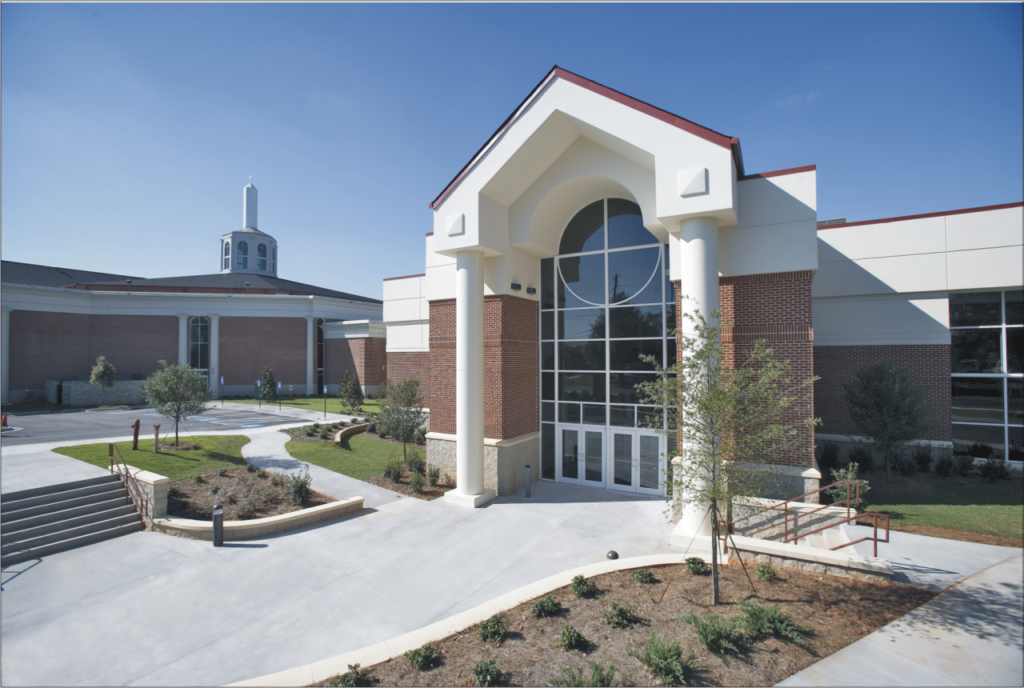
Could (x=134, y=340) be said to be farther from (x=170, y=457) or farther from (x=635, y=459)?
(x=635, y=459)

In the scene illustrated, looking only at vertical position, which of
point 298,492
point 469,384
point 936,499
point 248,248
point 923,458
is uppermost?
point 248,248

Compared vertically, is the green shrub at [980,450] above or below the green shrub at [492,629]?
above

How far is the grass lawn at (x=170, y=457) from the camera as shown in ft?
46.1

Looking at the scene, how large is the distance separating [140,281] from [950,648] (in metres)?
52.6

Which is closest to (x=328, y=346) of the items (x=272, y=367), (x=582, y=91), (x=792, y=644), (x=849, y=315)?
(x=272, y=367)

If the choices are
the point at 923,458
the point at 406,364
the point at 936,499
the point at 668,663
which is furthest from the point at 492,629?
the point at 406,364

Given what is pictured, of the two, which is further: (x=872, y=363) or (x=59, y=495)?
(x=872, y=363)

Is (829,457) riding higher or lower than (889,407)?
lower

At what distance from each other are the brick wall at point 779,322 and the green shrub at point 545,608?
20.6 feet

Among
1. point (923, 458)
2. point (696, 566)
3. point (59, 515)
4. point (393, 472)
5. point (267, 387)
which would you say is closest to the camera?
point (696, 566)

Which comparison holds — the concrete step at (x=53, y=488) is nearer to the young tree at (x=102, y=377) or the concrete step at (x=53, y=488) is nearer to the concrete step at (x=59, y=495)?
the concrete step at (x=59, y=495)

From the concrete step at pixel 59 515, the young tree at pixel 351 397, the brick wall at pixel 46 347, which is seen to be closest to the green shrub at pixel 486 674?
the concrete step at pixel 59 515

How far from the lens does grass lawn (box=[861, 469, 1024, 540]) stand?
340 inches

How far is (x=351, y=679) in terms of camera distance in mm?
5230
